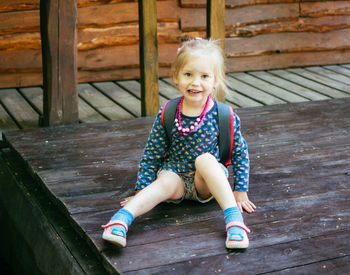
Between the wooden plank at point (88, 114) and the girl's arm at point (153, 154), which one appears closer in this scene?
the girl's arm at point (153, 154)

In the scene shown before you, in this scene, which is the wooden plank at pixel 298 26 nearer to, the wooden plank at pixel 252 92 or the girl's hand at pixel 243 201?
the wooden plank at pixel 252 92

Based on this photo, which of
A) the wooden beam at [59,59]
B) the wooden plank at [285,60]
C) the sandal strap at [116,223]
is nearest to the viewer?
the sandal strap at [116,223]

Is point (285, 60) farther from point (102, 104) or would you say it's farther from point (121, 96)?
point (102, 104)

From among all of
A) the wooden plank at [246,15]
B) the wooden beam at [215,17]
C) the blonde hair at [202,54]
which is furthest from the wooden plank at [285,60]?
the blonde hair at [202,54]

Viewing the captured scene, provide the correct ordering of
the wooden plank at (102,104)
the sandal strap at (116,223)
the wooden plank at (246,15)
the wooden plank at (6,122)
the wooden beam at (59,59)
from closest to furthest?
the sandal strap at (116,223) < the wooden beam at (59,59) < the wooden plank at (6,122) < the wooden plank at (102,104) < the wooden plank at (246,15)

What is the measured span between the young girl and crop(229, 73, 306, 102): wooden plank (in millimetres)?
2463

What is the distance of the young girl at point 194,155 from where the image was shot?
2582mm

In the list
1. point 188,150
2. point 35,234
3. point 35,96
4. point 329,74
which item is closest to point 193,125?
point 188,150

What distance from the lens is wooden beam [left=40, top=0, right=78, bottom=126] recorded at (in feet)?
13.2

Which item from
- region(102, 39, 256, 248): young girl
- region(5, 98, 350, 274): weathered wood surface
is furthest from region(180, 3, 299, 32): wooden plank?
region(102, 39, 256, 248): young girl

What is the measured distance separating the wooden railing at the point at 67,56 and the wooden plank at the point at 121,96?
29 centimetres

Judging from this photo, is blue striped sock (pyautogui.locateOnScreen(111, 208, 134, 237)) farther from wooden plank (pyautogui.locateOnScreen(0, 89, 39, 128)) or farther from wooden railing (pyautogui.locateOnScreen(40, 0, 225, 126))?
wooden plank (pyautogui.locateOnScreen(0, 89, 39, 128))

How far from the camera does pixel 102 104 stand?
4.90m

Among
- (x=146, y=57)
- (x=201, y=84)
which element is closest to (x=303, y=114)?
(x=146, y=57)
